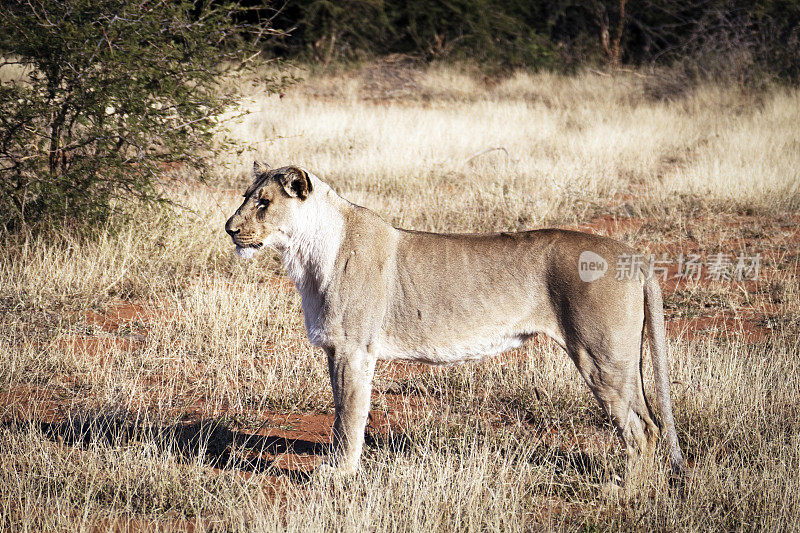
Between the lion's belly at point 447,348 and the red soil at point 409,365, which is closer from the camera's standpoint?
the lion's belly at point 447,348

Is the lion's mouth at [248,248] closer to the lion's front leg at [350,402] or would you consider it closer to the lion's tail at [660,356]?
the lion's front leg at [350,402]

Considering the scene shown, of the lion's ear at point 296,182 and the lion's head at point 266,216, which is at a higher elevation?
the lion's ear at point 296,182

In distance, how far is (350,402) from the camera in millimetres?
4117

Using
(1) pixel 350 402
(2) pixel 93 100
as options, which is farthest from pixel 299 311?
(1) pixel 350 402

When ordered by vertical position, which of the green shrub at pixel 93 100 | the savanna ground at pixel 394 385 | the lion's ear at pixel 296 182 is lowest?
the savanna ground at pixel 394 385

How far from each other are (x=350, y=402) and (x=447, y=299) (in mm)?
739

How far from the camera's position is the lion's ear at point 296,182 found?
4.05 meters

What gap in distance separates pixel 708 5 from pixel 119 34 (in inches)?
855

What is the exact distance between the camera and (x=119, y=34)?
25.1 ft

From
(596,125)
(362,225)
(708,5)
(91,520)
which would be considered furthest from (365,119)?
(708,5)

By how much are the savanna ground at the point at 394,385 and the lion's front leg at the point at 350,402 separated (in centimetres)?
13

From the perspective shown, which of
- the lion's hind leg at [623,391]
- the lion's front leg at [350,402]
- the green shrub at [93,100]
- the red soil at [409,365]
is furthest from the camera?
the green shrub at [93,100]

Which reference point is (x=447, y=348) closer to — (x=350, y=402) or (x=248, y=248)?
(x=350, y=402)

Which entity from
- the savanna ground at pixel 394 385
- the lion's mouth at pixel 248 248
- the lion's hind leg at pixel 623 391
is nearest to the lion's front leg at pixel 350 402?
the savanna ground at pixel 394 385
